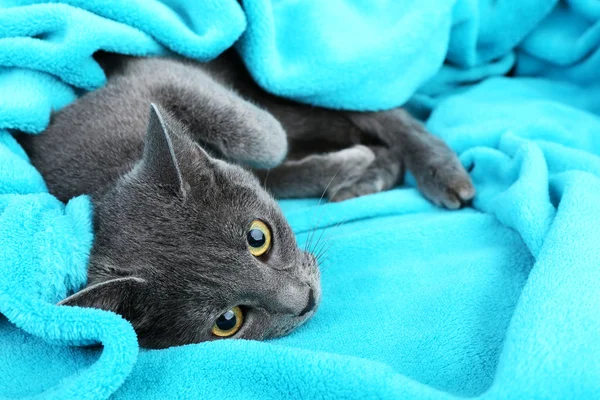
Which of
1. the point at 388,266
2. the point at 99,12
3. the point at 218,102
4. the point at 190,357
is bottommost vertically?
the point at 388,266

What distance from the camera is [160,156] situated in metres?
0.85

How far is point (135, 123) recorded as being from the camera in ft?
3.70

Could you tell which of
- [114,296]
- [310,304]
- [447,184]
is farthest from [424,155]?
[114,296]

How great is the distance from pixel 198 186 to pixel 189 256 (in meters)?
0.13

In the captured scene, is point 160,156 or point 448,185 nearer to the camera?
point 160,156

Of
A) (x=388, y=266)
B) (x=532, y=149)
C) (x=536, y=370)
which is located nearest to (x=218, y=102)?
(x=388, y=266)

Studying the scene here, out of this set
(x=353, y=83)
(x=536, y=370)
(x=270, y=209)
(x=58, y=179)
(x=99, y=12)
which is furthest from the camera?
(x=353, y=83)

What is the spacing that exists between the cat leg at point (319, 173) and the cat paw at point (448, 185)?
18 centimetres

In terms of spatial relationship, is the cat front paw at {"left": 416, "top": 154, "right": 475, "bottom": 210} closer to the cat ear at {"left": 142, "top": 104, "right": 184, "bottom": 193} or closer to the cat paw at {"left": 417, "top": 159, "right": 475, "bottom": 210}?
the cat paw at {"left": 417, "top": 159, "right": 475, "bottom": 210}

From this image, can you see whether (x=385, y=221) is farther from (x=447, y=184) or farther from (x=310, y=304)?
(x=310, y=304)

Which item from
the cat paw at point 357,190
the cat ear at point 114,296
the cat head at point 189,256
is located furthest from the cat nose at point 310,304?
the cat paw at point 357,190

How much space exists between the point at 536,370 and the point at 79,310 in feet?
2.03

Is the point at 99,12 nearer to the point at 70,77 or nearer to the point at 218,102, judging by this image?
the point at 70,77

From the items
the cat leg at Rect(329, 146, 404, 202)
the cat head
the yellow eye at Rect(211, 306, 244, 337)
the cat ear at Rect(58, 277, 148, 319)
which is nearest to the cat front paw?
the cat leg at Rect(329, 146, 404, 202)
